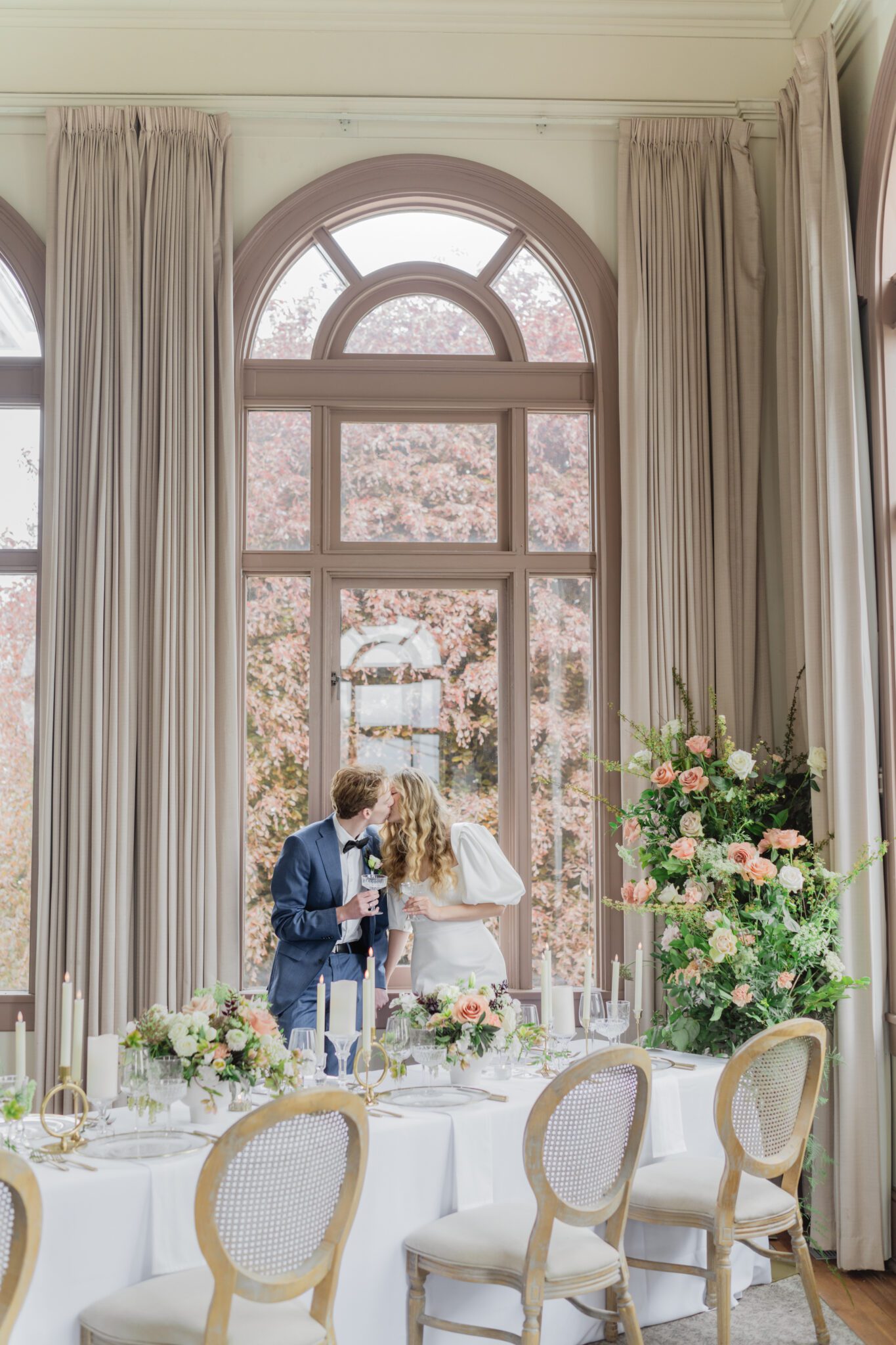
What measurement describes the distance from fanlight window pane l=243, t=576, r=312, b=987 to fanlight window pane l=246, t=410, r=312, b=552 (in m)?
0.18

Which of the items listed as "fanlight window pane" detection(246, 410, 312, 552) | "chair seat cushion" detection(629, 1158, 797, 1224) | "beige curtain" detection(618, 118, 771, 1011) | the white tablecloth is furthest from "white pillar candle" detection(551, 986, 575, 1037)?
"fanlight window pane" detection(246, 410, 312, 552)

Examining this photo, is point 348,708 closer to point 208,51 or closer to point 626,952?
point 626,952

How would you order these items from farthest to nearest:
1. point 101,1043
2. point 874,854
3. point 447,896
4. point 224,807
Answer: point 224,807 → point 447,896 → point 874,854 → point 101,1043

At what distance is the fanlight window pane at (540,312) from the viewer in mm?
5207

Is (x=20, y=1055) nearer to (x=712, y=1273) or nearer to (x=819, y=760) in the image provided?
(x=712, y=1273)

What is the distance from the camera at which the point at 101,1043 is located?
2.91m

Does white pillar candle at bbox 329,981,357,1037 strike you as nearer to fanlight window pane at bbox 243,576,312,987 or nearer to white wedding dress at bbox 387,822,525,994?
white wedding dress at bbox 387,822,525,994

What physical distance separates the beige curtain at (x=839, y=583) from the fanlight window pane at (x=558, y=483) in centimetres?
88

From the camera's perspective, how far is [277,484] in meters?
5.08

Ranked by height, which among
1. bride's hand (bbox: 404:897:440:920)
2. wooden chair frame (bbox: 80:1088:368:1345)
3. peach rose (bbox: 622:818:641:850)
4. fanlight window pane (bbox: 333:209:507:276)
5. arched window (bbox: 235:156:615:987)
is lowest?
wooden chair frame (bbox: 80:1088:368:1345)

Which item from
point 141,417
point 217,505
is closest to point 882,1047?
point 217,505

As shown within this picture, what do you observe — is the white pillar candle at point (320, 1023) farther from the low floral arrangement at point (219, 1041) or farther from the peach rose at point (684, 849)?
the peach rose at point (684, 849)

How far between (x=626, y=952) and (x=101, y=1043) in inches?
98.0

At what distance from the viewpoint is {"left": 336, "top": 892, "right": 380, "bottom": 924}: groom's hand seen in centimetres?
427
